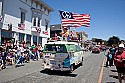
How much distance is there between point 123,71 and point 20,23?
58.2 feet

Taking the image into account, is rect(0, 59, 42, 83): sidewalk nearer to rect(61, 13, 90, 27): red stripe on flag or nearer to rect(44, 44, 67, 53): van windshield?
rect(44, 44, 67, 53): van windshield

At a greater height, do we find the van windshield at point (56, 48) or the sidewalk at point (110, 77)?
the van windshield at point (56, 48)

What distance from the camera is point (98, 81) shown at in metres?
9.08

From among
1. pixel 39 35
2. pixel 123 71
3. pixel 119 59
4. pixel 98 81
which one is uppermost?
pixel 39 35

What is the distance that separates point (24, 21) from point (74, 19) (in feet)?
21.1

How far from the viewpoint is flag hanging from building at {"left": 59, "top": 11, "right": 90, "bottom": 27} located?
23000 mm

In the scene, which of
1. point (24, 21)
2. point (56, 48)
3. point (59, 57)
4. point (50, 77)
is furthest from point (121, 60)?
point (24, 21)

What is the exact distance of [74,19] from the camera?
23250mm

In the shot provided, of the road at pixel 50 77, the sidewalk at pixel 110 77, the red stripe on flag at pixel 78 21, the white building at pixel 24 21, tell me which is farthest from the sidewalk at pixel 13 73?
the red stripe on flag at pixel 78 21

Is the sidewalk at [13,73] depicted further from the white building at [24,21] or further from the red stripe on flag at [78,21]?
the red stripe on flag at [78,21]

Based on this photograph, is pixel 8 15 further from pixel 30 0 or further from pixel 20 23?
pixel 30 0

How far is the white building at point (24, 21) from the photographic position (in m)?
19.7

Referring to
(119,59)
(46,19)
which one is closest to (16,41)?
(46,19)

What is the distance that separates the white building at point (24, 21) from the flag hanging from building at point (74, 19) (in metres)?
4.70
